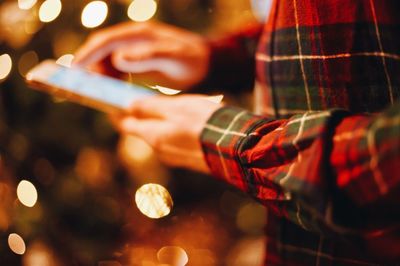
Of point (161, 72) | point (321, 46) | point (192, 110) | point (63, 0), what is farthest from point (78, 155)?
point (321, 46)

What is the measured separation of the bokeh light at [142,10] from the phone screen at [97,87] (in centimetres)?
41

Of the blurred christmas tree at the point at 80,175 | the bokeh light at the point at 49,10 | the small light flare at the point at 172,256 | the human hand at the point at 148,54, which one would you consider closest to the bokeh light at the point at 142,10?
the blurred christmas tree at the point at 80,175

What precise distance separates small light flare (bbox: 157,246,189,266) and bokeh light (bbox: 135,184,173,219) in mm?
120

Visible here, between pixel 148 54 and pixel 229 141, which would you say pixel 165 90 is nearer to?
pixel 148 54

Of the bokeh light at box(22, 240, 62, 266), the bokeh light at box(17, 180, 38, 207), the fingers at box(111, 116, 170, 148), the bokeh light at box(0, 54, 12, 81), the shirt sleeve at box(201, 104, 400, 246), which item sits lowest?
the bokeh light at box(22, 240, 62, 266)

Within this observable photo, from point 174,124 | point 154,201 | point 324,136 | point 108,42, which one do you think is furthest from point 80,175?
point 324,136

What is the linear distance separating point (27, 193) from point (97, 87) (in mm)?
566

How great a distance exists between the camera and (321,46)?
399 millimetres

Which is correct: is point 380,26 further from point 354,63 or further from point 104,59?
point 104,59

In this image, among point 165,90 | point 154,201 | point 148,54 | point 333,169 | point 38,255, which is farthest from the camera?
point 38,255

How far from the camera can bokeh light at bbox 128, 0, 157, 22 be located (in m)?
0.91

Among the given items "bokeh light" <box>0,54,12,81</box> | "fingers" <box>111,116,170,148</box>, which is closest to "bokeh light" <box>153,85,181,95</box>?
"fingers" <box>111,116,170,148</box>

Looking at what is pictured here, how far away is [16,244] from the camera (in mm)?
943

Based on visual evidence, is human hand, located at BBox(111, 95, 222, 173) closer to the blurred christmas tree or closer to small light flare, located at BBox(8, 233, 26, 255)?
the blurred christmas tree
